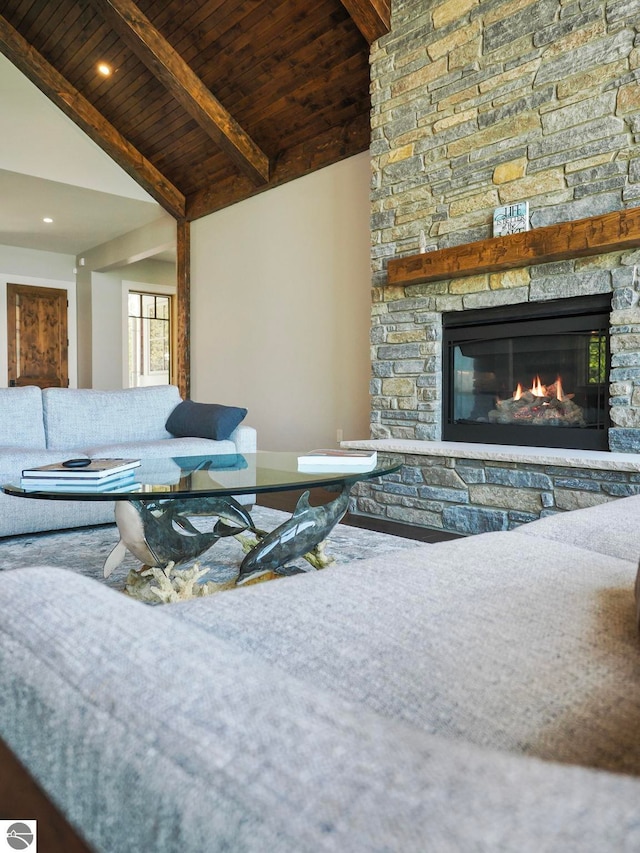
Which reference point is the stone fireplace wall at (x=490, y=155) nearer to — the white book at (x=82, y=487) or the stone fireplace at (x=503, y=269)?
the stone fireplace at (x=503, y=269)

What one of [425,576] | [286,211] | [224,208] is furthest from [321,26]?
[425,576]

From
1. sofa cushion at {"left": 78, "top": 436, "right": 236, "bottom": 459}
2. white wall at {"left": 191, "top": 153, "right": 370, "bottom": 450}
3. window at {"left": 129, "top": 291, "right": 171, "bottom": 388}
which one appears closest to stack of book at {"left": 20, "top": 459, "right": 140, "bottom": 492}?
sofa cushion at {"left": 78, "top": 436, "right": 236, "bottom": 459}

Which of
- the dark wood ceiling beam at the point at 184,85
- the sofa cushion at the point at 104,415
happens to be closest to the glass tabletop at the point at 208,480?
the sofa cushion at the point at 104,415

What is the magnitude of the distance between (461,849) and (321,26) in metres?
5.03

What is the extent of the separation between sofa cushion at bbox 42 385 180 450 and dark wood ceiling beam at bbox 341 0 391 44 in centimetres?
263

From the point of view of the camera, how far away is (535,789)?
0.30 metres

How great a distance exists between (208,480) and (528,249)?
79.6 inches

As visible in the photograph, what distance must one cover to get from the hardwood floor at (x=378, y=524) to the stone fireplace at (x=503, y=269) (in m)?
0.09

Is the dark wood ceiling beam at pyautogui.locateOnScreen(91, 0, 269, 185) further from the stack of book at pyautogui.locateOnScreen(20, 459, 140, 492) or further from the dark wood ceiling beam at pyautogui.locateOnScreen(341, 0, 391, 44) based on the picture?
the stack of book at pyautogui.locateOnScreen(20, 459, 140, 492)

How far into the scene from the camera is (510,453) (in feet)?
10.3

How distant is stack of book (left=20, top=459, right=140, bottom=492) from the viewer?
1994 millimetres

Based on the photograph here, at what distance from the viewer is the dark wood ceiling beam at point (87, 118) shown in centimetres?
562

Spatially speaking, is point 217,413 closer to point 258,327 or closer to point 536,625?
point 258,327

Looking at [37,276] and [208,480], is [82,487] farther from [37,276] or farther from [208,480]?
[37,276]
